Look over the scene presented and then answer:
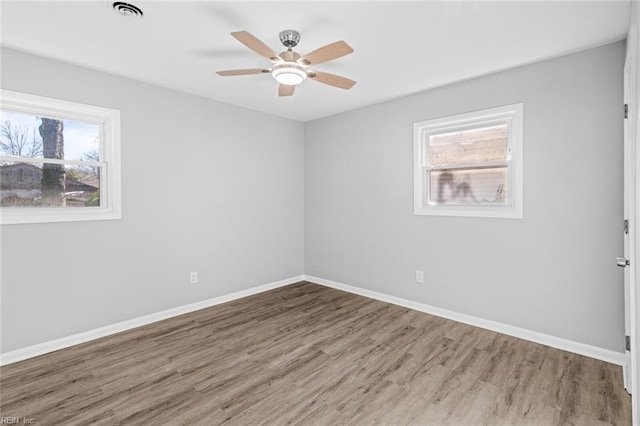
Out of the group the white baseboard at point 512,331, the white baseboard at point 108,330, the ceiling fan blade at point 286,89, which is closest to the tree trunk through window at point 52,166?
the white baseboard at point 108,330

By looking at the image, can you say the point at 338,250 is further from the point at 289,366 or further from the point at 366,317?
the point at 289,366

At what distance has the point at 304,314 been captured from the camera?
3.68m

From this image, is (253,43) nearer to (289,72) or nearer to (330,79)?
(289,72)

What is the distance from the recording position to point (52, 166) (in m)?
2.93

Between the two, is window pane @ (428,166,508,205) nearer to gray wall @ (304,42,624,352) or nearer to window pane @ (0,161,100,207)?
gray wall @ (304,42,624,352)

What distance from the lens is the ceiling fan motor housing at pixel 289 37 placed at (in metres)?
2.34

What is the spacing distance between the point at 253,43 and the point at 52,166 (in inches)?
→ 92.5

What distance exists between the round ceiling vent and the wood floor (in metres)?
2.60

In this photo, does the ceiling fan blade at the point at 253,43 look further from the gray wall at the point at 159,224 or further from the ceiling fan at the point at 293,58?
the gray wall at the point at 159,224

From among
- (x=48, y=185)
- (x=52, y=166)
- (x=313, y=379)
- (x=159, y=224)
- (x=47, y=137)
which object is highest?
(x=47, y=137)

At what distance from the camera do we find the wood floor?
1.98 meters

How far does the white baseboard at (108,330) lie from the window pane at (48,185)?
1.24 m

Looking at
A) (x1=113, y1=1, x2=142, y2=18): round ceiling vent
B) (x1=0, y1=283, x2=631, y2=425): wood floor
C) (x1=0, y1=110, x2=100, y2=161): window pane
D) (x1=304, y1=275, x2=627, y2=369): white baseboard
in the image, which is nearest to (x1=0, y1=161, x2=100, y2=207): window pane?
(x1=0, y1=110, x2=100, y2=161): window pane

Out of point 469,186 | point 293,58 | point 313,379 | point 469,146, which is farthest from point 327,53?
point 313,379
